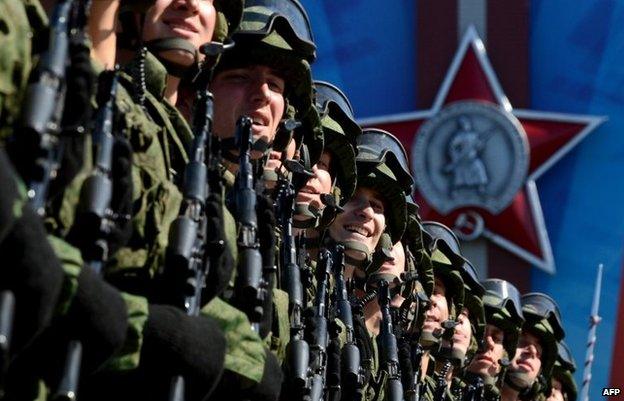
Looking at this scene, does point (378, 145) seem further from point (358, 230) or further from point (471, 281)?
point (471, 281)

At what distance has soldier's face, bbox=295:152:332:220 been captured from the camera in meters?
13.4

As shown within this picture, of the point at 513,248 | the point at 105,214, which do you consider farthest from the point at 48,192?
the point at 513,248

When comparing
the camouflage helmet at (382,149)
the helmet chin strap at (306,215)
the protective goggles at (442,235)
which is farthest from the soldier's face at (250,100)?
the protective goggles at (442,235)

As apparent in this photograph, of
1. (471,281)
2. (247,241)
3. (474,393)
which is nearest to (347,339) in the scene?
(247,241)

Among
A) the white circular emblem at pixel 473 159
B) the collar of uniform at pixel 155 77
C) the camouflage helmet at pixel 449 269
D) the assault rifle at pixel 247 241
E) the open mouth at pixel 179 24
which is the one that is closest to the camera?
the collar of uniform at pixel 155 77

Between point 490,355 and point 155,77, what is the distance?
13.4 m

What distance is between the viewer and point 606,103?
31297mm

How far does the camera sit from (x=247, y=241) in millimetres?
9656

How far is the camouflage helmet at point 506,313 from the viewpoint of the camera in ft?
73.9

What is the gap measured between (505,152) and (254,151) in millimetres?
19969

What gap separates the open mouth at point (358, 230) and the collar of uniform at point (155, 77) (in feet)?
19.8

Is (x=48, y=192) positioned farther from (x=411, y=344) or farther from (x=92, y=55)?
(x=411, y=344)

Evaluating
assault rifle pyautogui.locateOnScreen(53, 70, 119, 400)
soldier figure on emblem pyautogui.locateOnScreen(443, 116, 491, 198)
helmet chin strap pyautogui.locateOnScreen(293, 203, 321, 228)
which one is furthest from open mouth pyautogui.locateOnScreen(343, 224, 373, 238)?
soldier figure on emblem pyautogui.locateOnScreen(443, 116, 491, 198)

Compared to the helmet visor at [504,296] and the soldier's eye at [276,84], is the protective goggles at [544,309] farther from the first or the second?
the soldier's eye at [276,84]
